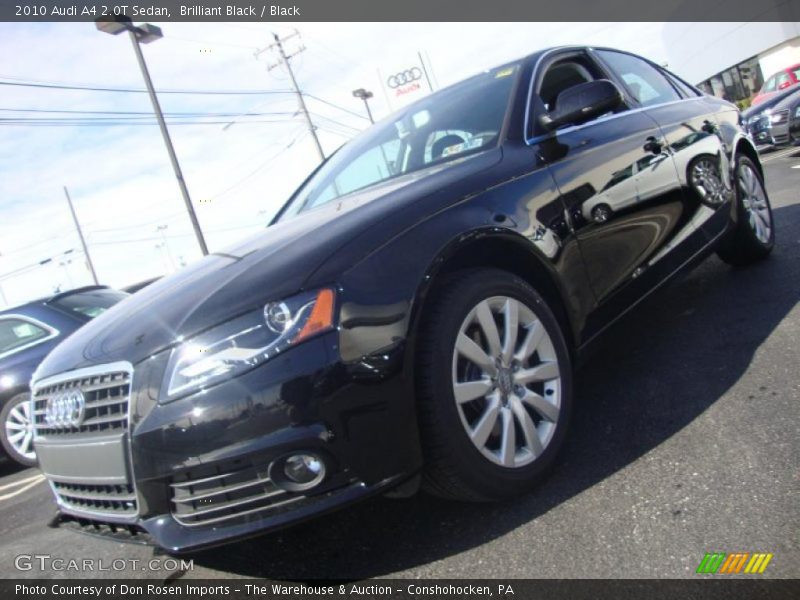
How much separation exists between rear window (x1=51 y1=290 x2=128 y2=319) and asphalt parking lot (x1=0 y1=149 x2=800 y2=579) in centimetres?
285

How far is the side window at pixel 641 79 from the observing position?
12.1 feet

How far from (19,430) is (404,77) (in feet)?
110

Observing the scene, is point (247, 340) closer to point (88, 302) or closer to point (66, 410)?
point (66, 410)

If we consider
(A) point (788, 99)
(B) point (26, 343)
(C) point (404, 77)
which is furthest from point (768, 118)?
(C) point (404, 77)

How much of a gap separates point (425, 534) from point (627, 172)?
77.1 inches

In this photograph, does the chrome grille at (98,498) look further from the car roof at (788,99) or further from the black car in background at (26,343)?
the car roof at (788,99)

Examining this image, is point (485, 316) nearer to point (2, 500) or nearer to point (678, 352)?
point (678, 352)

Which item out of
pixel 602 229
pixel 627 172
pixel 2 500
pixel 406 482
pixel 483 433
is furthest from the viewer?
pixel 2 500

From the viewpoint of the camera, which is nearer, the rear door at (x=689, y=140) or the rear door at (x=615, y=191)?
the rear door at (x=615, y=191)

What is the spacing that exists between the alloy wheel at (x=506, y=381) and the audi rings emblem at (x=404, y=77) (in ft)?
117

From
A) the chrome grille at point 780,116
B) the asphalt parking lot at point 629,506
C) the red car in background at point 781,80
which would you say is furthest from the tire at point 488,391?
the red car in background at point 781,80

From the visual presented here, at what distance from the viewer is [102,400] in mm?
2068

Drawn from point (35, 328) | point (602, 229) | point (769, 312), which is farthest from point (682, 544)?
point (35, 328)

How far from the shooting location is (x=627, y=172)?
311 cm
